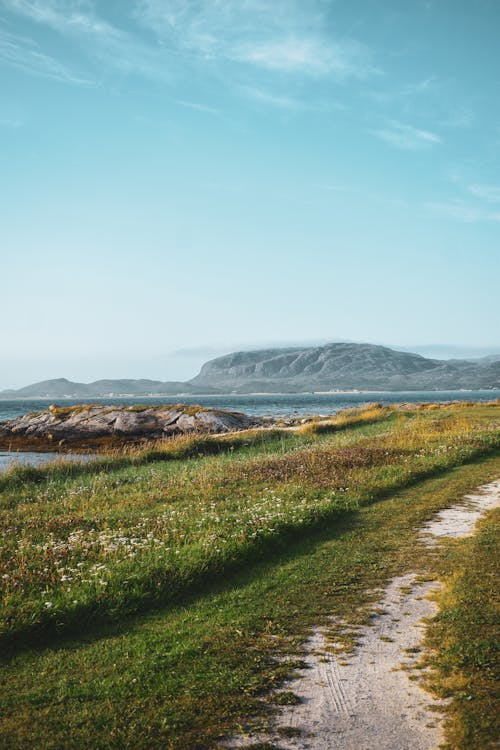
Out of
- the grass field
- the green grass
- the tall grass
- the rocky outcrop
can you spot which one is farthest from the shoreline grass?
the rocky outcrop

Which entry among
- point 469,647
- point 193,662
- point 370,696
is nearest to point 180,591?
point 193,662

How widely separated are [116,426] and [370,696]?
167ft

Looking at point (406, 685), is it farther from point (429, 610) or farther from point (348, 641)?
point (429, 610)

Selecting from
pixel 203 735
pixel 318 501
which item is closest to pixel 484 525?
Result: pixel 318 501

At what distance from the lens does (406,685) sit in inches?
221

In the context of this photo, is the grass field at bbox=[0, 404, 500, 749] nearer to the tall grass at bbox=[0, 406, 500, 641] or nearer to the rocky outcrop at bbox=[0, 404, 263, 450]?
the tall grass at bbox=[0, 406, 500, 641]

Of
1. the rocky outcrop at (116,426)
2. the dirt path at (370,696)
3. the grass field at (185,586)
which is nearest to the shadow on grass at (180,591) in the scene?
the grass field at (185,586)

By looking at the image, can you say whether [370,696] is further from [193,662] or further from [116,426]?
[116,426]

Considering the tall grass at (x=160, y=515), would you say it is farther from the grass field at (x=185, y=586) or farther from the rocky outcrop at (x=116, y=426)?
the rocky outcrop at (x=116, y=426)

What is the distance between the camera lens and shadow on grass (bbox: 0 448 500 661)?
7154 mm

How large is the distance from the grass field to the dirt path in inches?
→ 9.4

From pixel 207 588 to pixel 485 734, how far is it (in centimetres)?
505

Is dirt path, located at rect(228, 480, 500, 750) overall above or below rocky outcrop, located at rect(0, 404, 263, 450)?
above

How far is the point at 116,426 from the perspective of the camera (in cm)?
5444
